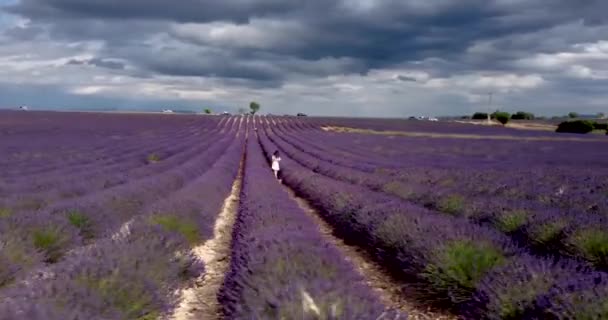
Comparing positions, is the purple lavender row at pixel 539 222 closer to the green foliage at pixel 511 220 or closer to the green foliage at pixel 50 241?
the green foliage at pixel 511 220

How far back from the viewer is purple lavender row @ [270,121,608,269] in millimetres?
5828

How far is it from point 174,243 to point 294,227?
1.19 metres

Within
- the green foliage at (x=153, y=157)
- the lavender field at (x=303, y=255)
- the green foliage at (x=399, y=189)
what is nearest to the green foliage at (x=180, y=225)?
the lavender field at (x=303, y=255)

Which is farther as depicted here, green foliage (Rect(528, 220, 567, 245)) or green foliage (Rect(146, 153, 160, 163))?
green foliage (Rect(146, 153, 160, 163))

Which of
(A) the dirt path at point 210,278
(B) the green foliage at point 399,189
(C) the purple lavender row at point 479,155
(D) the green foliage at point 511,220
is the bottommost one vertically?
(C) the purple lavender row at point 479,155

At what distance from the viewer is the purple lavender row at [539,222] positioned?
5.83m

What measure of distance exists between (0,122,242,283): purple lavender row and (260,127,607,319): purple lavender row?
3242mm

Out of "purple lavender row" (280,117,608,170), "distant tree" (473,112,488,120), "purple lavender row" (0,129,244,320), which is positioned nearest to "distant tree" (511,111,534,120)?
"distant tree" (473,112,488,120)

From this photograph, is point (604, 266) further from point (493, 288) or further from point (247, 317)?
point (247, 317)

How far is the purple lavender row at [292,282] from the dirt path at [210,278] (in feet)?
1.91

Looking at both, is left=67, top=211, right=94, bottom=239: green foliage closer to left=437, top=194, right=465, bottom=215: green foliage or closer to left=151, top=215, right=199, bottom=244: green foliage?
left=151, top=215, right=199, bottom=244: green foliage

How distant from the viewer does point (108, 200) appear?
8539mm

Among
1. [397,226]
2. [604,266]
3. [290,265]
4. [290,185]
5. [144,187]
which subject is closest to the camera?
[290,265]

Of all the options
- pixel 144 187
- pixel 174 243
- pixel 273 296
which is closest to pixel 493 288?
pixel 273 296
